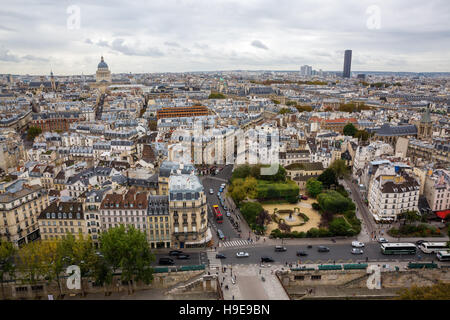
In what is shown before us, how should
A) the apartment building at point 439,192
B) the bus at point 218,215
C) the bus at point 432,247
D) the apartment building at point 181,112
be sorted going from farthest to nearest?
1. the apartment building at point 181,112
2. the apartment building at point 439,192
3. the bus at point 218,215
4. the bus at point 432,247

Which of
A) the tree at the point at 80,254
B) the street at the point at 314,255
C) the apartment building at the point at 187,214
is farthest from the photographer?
the apartment building at the point at 187,214

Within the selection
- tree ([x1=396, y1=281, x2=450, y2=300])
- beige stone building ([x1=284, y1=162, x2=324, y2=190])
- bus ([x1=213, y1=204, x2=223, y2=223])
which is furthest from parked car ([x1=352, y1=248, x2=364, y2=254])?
beige stone building ([x1=284, y1=162, x2=324, y2=190])

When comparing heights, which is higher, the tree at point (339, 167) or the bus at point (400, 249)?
the tree at point (339, 167)

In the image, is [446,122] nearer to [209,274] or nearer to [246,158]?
[246,158]

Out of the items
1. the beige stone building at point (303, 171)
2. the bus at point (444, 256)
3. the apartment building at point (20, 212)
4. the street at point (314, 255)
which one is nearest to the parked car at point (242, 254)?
the street at point (314, 255)

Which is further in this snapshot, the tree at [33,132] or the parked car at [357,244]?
the tree at [33,132]

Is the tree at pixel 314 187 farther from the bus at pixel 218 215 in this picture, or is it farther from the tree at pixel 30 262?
the tree at pixel 30 262
